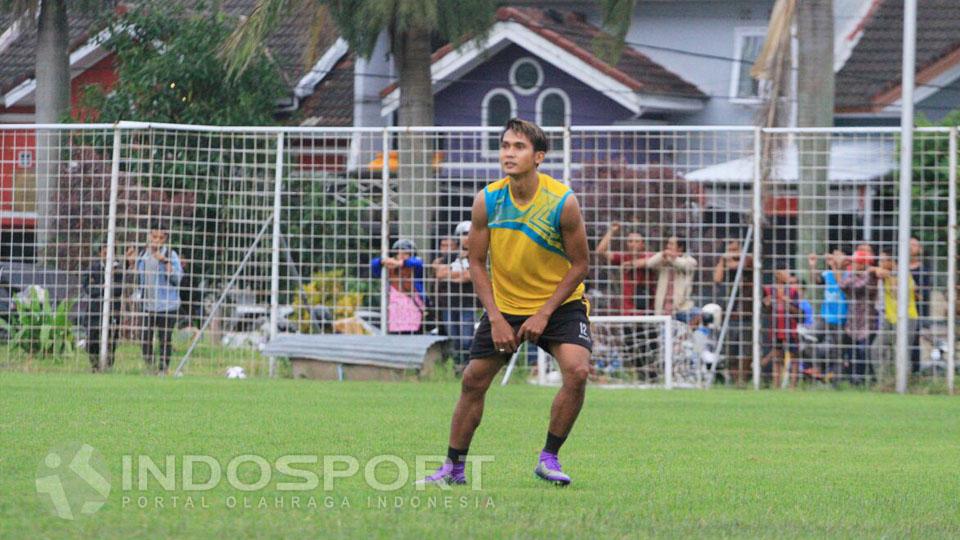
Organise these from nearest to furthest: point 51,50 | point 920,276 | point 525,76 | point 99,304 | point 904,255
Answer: point 904,255, point 920,276, point 99,304, point 51,50, point 525,76

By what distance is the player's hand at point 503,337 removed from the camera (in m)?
8.20

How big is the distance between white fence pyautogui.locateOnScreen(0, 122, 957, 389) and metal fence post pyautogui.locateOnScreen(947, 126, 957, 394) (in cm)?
2

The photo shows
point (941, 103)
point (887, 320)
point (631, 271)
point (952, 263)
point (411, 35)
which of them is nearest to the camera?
point (952, 263)

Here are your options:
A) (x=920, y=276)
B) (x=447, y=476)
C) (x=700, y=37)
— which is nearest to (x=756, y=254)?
(x=920, y=276)

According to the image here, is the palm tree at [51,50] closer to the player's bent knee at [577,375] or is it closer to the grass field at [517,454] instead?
the grass field at [517,454]

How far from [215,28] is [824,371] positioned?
14.4 metres

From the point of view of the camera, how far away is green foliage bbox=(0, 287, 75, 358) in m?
18.1

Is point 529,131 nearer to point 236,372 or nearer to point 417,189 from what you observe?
point 417,189

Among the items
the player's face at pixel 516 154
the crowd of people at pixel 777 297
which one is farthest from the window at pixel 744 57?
the player's face at pixel 516 154

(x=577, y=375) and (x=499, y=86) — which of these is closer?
(x=577, y=375)

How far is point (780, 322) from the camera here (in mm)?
17500

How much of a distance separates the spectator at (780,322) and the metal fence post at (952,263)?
1.60 meters

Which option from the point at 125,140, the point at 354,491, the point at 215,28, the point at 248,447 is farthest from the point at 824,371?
the point at 215,28

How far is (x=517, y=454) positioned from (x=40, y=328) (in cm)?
994
